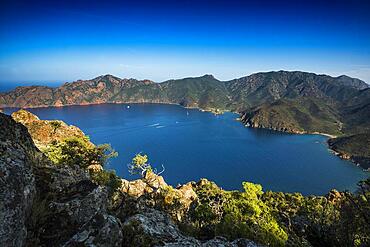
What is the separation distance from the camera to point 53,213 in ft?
30.7

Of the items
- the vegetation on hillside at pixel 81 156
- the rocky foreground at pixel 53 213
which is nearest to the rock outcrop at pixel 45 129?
the vegetation on hillside at pixel 81 156

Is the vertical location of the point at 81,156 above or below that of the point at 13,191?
below

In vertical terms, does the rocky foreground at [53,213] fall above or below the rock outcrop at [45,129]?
above

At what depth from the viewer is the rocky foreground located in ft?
24.9

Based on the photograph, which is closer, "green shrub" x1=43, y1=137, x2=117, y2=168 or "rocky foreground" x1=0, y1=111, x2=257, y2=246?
"rocky foreground" x1=0, y1=111, x2=257, y2=246

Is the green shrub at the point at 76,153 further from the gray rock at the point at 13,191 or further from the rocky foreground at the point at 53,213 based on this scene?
the gray rock at the point at 13,191

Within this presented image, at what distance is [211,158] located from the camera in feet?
560

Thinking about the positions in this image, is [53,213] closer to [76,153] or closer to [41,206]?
[41,206]

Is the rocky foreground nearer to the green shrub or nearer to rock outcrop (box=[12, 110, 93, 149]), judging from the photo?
the green shrub

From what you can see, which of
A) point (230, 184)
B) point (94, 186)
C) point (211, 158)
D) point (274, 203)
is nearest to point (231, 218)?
point (94, 186)

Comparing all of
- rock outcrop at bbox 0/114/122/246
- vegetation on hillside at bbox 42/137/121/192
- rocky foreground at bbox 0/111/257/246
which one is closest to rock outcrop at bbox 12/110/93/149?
vegetation on hillside at bbox 42/137/121/192

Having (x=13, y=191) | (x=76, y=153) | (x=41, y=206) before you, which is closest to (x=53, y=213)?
(x=41, y=206)

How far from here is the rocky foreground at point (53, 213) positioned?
7.58 meters

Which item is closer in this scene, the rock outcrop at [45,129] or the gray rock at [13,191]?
the gray rock at [13,191]
